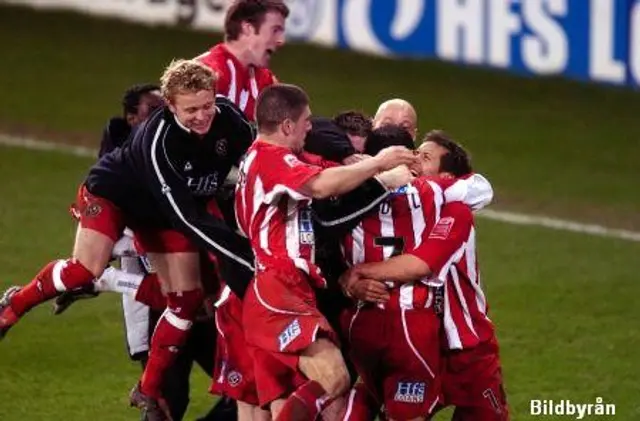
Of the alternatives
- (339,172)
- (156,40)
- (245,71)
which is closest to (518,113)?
(156,40)

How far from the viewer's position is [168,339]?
1018 cm

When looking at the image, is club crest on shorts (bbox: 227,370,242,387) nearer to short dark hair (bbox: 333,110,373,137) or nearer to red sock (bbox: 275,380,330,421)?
red sock (bbox: 275,380,330,421)

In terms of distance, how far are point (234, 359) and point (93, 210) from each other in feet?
4.27

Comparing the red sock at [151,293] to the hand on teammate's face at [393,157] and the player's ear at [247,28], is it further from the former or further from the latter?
the hand on teammate's face at [393,157]

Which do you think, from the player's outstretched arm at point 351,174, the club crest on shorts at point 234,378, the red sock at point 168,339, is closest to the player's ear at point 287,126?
the player's outstretched arm at point 351,174

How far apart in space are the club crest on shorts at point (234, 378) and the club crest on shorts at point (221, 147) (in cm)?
112

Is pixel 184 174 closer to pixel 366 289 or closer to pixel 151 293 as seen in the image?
pixel 151 293

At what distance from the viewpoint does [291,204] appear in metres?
9.04

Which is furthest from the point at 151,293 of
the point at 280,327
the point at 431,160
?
the point at 431,160

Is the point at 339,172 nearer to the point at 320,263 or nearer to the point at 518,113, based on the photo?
the point at 320,263

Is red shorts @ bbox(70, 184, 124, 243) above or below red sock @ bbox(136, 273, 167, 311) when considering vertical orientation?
above

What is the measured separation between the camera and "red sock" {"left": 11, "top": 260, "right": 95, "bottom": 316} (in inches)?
406

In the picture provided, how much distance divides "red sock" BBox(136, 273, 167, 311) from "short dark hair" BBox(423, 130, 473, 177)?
6.05 feet

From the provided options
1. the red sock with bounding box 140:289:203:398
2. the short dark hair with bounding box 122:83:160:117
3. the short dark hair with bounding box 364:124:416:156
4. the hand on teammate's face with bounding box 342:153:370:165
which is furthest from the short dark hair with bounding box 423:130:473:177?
the short dark hair with bounding box 122:83:160:117
